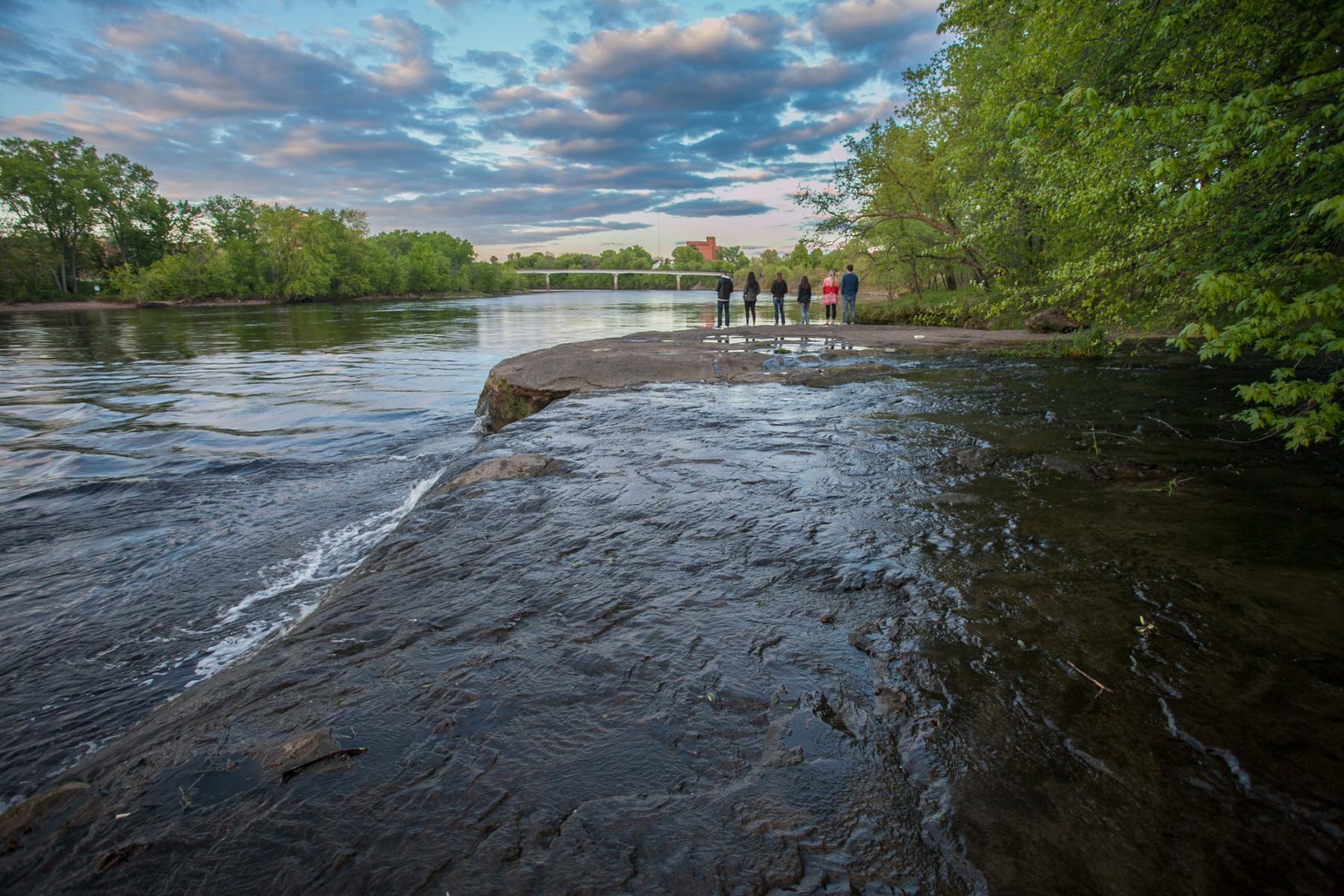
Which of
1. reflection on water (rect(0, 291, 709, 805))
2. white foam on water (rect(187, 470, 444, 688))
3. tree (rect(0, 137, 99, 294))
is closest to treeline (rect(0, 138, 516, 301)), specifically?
tree (rect(0, 137, 99, 294))

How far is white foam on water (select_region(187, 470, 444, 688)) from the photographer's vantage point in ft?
14.0

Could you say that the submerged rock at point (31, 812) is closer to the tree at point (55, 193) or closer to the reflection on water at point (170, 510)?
the reflection on water at point (170, 510)

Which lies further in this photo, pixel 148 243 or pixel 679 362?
pixel 148 243

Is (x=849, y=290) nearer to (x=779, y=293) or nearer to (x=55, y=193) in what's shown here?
(x=779, y=293)

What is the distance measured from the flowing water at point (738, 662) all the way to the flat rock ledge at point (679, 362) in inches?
137

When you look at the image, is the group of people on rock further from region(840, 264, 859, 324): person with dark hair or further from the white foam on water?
the white foam on water

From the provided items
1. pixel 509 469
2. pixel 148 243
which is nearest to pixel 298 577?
pixel 509 469

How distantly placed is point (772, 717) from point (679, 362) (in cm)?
1049

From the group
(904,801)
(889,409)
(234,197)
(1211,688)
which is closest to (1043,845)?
(904,801)

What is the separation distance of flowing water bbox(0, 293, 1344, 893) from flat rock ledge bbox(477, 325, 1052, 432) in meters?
3.49

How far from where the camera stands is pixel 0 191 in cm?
7138

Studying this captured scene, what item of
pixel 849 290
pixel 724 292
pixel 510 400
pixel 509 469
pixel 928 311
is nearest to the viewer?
pixel 509 469

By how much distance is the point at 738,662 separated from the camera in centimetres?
302

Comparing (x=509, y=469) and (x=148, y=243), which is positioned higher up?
(x=148, y=243)
